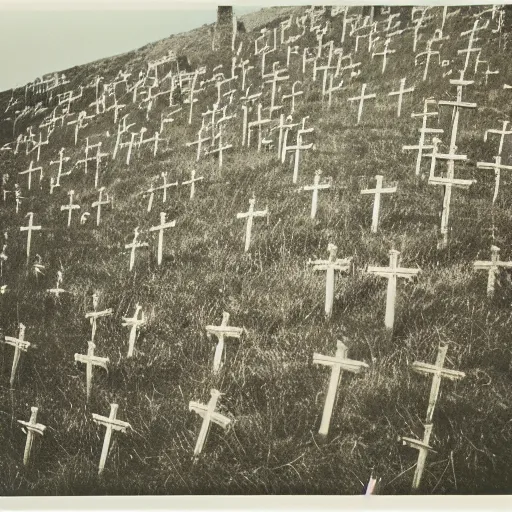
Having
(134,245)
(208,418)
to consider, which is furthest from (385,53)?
(208,418)

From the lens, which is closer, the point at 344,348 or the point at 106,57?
the point at 344,348

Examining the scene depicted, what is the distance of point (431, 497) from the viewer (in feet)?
8.57

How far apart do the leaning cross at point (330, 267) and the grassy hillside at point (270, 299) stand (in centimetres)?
3

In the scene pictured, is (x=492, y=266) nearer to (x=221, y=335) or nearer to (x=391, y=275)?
Answer: (x=391, y=275)

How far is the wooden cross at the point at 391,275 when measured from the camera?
102 inches

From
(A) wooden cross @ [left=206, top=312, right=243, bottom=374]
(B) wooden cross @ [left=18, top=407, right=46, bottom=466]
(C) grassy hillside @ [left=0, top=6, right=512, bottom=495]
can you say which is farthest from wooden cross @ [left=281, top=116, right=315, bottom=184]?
(B) wooden cross @ [left=18, top=407, right=46, bottom=466]

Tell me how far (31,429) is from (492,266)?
7.06 feet

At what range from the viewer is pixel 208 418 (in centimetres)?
260

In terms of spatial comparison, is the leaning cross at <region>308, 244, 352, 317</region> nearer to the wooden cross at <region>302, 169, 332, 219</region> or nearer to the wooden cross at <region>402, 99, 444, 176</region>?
the wooden cross at <region>302, 169, 332, 219</region>

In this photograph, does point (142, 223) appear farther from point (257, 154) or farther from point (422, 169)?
point (422, 169)

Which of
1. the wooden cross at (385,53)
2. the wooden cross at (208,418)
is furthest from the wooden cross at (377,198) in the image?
the wooden cross at (208,418)

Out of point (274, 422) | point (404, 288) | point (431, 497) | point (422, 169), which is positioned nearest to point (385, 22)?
point (422, 169)

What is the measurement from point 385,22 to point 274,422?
6.00 ft

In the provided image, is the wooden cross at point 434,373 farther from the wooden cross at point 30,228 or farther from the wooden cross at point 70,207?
the wooden cross at point 30,228
